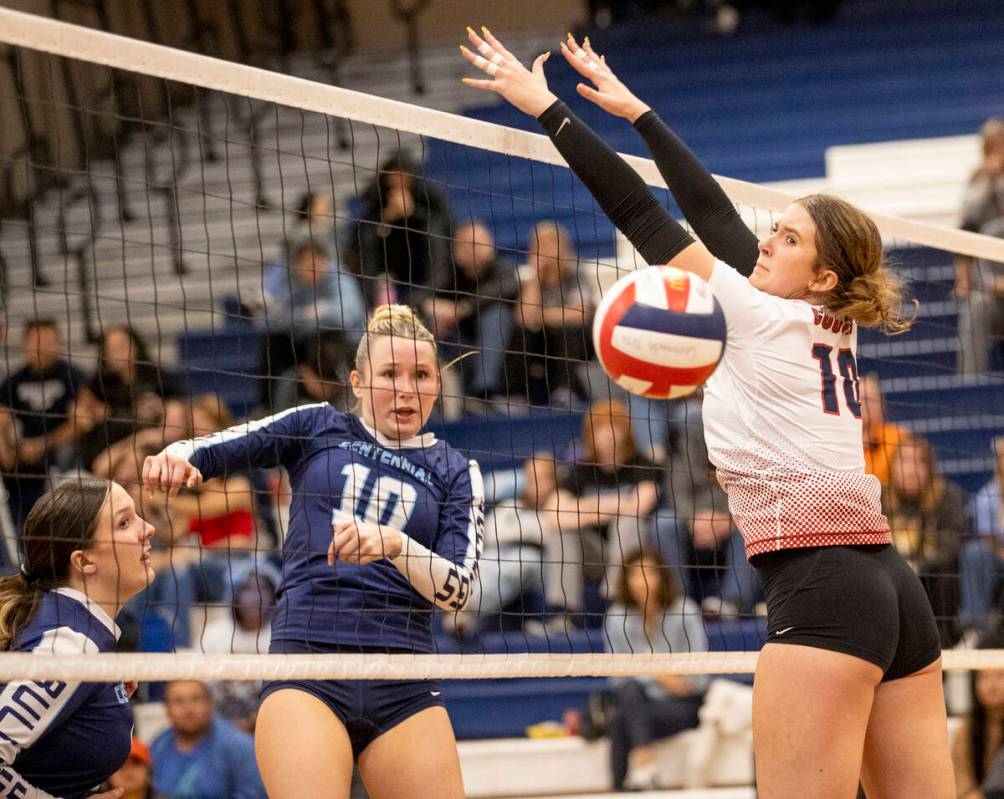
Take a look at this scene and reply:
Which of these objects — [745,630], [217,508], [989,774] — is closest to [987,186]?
[745,630]

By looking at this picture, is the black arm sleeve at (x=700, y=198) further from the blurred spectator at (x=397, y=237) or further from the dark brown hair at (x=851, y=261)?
the blurred spectator at (x=397, y=237)

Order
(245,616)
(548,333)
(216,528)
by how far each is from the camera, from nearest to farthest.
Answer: (245,616) < (216,528) < (548,333)

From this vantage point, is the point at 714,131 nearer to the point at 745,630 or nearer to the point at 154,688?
the point at 745,630

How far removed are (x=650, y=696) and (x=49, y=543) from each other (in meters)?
4.87

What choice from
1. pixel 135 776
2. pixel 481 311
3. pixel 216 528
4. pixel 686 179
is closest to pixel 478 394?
pixel 481 311

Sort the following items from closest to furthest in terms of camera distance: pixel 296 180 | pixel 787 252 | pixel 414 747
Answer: pixel 787 252
pixel 414 747
pixel 296 180

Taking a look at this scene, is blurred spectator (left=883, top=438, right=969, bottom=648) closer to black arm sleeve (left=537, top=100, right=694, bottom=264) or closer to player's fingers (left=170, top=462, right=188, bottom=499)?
black arm sleeve (left=537, top=100, right=694, bottom=264)

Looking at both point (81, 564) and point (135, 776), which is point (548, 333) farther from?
point (81, 564)

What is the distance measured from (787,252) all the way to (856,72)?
1115 centimetres

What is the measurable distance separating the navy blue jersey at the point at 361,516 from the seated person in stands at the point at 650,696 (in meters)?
3.76

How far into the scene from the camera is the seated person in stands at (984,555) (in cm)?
805

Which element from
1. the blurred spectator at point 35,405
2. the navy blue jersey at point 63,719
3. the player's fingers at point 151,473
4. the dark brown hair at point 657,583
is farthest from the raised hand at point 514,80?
the blurred spectator at point 35,405

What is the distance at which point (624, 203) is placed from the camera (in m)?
3.99

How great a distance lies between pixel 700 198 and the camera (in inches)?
166
